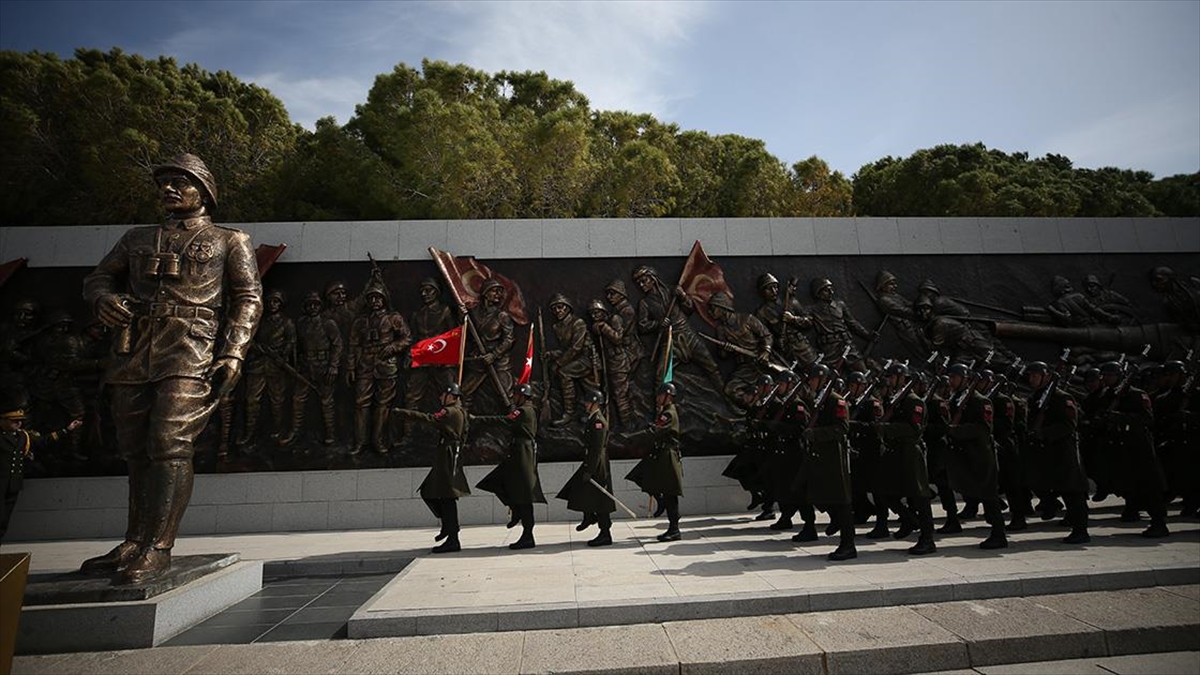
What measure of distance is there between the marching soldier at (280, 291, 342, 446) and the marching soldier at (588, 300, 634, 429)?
4384mm

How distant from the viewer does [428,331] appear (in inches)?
388

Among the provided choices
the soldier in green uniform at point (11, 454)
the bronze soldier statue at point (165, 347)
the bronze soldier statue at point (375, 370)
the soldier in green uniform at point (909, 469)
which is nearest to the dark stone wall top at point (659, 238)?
the bronze soldier statue at point (375, 370)

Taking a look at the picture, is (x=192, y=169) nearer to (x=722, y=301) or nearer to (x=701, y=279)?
(x=701, y=279)

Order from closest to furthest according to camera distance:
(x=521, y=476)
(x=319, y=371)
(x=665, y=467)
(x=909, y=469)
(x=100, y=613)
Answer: (x=100, y=613)
(x=909, y=469)
(x=521, y=476)
(x=665, y=467)
(x=319, y=371)

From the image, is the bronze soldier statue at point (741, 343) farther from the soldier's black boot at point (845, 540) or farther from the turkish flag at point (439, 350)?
the turkish flag at point (439, 350)

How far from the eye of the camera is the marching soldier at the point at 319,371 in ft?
31.3

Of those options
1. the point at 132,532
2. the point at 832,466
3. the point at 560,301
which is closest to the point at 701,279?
the point at 560,301

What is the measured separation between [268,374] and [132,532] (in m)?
5.36

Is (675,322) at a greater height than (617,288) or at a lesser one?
lesser

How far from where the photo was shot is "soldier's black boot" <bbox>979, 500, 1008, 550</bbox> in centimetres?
591

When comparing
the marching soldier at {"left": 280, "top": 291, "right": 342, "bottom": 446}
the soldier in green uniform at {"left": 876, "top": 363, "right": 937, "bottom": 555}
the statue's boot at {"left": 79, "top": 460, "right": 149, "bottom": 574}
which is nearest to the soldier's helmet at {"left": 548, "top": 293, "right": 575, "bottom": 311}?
the marching soldier at {"left": 280, "top": 291, "right": 342, "bottom": 446}

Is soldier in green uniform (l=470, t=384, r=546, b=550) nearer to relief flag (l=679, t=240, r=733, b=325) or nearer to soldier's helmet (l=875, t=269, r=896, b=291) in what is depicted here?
relief flag (l=679, t=240, r=733, b=325)

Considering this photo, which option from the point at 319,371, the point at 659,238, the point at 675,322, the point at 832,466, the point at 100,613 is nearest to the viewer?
the point at 100,613

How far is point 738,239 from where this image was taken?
1082 centimetres
